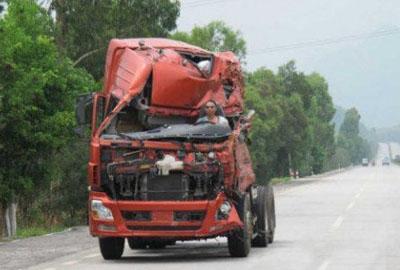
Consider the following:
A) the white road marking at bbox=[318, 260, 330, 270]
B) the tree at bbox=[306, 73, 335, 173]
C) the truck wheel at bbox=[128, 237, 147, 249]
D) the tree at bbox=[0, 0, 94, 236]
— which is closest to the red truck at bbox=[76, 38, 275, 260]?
the white road marking at bbox=[318, 260, 330, 270]

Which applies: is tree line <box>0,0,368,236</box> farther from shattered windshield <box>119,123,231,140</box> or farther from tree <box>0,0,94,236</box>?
shattered windshield <box>119,123,231,140</box>

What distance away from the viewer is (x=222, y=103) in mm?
16266

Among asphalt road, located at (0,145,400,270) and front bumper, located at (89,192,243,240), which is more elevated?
front bumper, located at (89,192,243,240)

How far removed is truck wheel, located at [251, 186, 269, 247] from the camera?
1795 centimetres

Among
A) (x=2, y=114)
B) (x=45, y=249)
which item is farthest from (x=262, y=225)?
(x=2, y=114)

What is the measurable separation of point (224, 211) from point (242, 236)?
0.86 metres

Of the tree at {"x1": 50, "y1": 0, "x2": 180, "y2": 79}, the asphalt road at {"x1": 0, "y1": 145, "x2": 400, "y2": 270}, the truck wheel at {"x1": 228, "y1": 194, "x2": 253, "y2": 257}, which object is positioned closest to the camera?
the asphalt road at {"x1": 0, "y1": 145, "x2": 400, "y2": 270}

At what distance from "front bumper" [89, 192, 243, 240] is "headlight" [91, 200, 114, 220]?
0.20ft

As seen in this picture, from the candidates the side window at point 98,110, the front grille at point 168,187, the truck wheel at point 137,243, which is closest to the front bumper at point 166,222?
the front grille at point 168,187

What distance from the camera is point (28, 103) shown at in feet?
72.5

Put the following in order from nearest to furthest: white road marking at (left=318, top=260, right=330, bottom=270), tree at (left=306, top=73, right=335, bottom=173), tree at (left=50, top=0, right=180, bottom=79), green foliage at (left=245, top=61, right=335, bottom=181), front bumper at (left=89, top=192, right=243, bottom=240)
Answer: white road marking at (left=318, top=260, right=330, bottom=270), front bumper at (left=89, top=192, right=243, bottom=240), tree at (left=50, top=0, right=180, bottom=79), green foliage at (left=245, top=61, right=335, bottom=181), tree at (left=306, top=73, right=335, bottom=173)

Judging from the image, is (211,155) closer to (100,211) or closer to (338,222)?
(100,211)

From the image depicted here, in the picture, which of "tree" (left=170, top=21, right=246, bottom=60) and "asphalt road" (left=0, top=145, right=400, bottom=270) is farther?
"tree" (left=170, top=21, right=246, bottom=60)

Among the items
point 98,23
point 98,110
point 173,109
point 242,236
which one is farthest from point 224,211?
point 98,23
